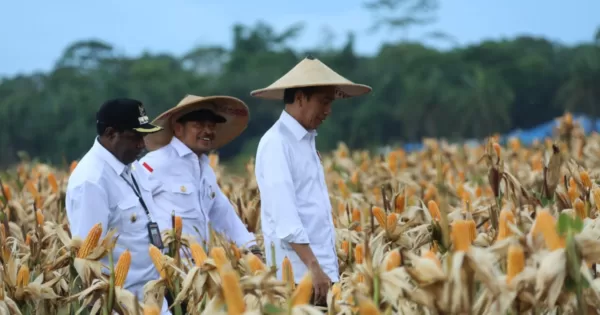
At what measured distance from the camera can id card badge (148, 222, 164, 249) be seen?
4.09 metres

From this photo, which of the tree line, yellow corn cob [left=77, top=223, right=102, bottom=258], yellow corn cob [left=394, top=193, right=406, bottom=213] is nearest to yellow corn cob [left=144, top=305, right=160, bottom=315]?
yellow corn cob [left=77, top=223, right=102, bottom=258]

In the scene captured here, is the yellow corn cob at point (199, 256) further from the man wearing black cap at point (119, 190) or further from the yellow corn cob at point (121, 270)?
the man wearing black cap at point (119, 190)

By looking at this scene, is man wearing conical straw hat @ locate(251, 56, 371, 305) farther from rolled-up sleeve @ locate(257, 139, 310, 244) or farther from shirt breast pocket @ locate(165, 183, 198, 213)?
shirt breast pocket @ locate(165, 183, 198, 213)

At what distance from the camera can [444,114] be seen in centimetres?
4934

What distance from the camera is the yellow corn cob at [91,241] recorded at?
3.54 m

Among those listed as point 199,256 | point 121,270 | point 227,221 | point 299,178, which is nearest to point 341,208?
point 227,221

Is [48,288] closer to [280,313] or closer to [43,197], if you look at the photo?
[280,313]

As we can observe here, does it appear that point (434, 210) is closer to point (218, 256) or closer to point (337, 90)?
point (337, 90)

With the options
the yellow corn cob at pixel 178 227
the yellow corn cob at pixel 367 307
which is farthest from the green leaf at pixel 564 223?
the yellow corn cob at pixel 178 227

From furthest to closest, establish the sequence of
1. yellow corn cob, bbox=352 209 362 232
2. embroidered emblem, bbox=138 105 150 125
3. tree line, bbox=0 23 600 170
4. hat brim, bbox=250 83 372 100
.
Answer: tree line, bbox=0 23 600 170 → yellow corn cob, bbox=352 209 362 232 → embroidered emblem, bbox=138 105 150 125 → hat brim, bbox=250 83 372 100

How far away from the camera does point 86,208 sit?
3.89 metres

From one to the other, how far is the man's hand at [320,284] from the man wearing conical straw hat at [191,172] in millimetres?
891

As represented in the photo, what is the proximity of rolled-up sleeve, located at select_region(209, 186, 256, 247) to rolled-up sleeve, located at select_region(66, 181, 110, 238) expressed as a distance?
103cm

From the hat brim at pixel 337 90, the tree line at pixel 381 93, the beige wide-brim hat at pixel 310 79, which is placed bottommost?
the tree line at pixel 381 93
